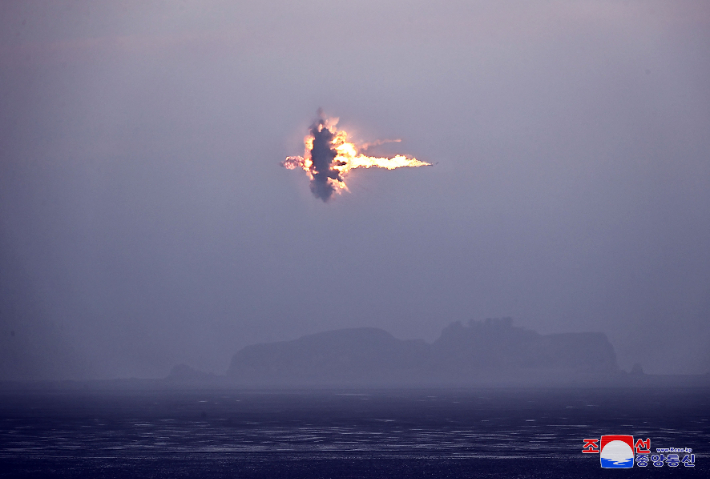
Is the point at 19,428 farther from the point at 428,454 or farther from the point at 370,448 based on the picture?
the point at 428,454

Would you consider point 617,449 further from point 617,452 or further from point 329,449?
point 329,449

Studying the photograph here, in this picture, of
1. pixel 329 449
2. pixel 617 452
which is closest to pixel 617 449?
pixel 617 452

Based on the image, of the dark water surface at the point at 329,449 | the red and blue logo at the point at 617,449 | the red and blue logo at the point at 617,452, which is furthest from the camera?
the red and blue logo at the point at 617,449

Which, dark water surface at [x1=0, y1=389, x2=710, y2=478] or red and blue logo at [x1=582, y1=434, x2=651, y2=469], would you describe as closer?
dark water surface at [x1=0, y1=389, x2=710, y2=478]

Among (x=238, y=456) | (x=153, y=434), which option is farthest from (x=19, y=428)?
(x=238, y=456)

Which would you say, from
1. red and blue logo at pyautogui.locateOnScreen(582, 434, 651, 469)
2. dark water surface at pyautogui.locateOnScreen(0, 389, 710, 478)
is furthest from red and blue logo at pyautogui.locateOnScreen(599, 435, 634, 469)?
dark water surface at pyautogui.locateOnScreen(0, 389, 710, 478)

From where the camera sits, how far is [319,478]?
1730 inches

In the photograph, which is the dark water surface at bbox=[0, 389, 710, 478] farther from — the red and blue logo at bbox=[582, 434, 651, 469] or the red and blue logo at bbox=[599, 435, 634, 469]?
the red and blue logo at bbox=[599, 435, 634, 469]

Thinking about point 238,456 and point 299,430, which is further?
point 299,430

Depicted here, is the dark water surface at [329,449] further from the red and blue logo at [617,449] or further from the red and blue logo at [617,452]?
the red and blue logo at [617,452]

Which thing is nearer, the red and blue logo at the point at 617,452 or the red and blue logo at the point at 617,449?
the red and blue logo at the point at 617,452

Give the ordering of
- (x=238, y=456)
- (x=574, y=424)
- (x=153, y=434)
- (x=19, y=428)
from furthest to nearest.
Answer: (x=574, y=424)
(x=19, y=428)
(x=153, y=434)
(x=238, y=456)

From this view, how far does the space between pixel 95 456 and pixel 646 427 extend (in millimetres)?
54923

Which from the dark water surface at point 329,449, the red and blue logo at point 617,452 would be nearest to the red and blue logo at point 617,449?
the red and blue logo at point 617,452
